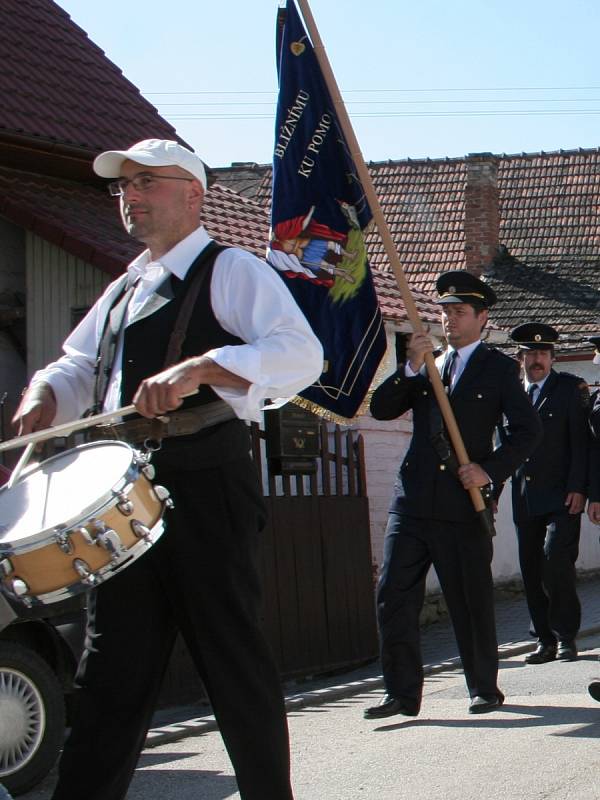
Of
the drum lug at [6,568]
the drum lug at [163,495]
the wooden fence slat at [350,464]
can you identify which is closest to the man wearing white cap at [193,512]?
the drum lug at [163,495]

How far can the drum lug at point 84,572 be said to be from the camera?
3709mm

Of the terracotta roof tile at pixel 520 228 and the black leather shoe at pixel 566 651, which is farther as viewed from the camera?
the terracotta roof tile at pixel 520 228

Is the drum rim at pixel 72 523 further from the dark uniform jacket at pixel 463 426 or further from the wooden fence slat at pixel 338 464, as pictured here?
the wooden fence slat at pixel 338 464

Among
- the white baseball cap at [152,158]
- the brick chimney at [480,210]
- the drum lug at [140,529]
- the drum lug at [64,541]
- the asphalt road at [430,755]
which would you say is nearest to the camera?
the drum lug at [64,541]

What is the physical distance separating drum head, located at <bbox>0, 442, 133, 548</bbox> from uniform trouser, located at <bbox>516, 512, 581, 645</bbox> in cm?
625

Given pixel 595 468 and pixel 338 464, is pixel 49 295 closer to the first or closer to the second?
pixel 338 464

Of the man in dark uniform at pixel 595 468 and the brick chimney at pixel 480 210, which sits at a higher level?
the brick chimney at pixel 480 210

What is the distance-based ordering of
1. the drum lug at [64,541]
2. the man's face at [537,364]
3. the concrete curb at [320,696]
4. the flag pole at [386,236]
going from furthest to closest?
1. the man's face at [537,364]
2. the concrete curb at [320,696]
3. the flag pole at [386,236]
4. the drum lug at [64,541]

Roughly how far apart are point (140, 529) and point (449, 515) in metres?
3.83

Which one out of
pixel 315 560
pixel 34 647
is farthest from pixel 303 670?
pixel 34 647

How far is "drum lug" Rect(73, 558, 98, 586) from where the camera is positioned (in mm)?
3709

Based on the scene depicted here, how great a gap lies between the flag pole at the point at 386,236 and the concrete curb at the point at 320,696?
6.15ft

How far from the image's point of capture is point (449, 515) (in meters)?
7.45

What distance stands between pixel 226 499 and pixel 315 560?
695cm
